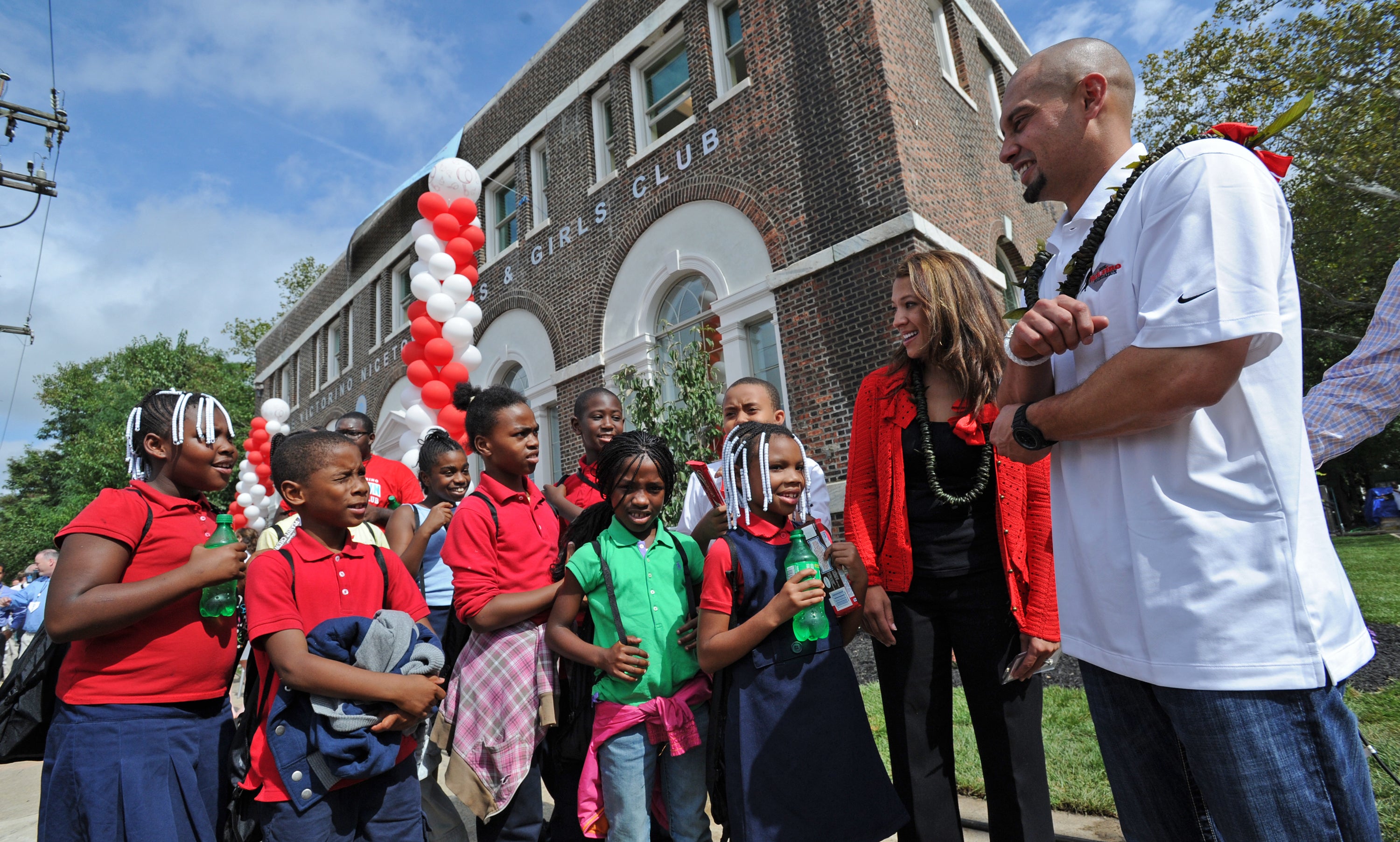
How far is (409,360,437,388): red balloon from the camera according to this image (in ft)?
23.3

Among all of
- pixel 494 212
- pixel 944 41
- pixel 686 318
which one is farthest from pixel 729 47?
pixel 494 212

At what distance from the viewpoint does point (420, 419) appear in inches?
267

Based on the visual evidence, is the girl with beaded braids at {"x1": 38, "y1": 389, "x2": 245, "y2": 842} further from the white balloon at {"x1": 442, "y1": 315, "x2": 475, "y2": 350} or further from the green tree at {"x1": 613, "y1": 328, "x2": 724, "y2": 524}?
the white balloon at {"x1": 442, "y1": 315, "x2": 475, "y2": 350}

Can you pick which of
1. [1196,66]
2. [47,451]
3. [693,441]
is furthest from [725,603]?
[47,451]

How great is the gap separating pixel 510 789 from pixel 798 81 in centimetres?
826

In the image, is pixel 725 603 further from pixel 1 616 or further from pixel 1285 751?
pixel 1 616

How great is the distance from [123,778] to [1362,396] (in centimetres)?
356

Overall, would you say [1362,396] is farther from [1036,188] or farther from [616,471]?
[616,471]

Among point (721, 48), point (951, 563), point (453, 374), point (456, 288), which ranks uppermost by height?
point (721, 48)

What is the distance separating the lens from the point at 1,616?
1155 cm

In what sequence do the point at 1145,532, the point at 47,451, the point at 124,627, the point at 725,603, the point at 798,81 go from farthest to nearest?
the point at 47,451 < the point at 798,81 < the point at 725,603 < the point at 124,627 < the point at 1145,532

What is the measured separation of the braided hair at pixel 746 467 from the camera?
257 centimetres

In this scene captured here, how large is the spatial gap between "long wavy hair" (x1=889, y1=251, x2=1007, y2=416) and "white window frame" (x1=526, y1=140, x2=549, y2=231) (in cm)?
1067

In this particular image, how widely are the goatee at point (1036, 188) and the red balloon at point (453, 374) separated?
6104mm
